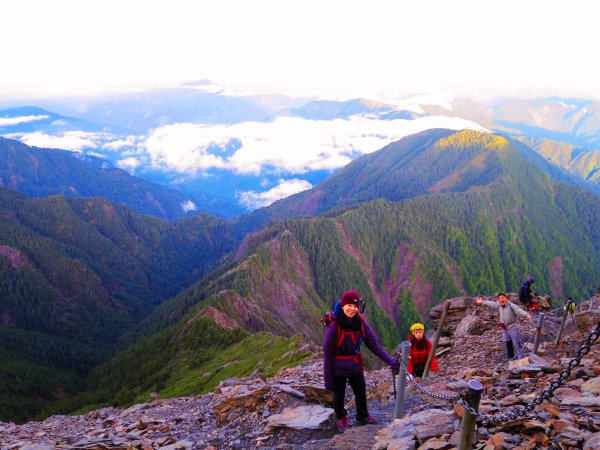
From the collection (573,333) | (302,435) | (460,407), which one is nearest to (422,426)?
(460,407)

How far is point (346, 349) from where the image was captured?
562 inches

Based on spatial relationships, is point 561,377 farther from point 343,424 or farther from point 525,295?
point 525,295

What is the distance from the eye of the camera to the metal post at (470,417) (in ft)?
27.9

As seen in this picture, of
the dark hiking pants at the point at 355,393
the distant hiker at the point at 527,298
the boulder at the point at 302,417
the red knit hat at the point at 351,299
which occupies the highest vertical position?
the red knit hat at the point at 351,299

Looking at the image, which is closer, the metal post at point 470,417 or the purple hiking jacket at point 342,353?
the metal post at point 470,417

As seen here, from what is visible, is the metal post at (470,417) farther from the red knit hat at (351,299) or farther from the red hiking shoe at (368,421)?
the red hiking shoe at (368,421)

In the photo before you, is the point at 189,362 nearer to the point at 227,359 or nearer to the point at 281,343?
the point at 227,359

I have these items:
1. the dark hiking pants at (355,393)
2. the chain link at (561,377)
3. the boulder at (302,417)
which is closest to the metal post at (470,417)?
the chain link at (561,377)

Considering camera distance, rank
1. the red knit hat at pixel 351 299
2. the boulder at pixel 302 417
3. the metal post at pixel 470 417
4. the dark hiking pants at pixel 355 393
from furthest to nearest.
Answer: the boulder at pixel 302 417, the dark hiking pants at pixel 355 393, the red knit hat at pixel 351 299, the metal post at pixel 470 417

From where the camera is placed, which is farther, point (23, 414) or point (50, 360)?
point (50, 360)

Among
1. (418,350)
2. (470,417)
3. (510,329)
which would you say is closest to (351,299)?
(470,417)

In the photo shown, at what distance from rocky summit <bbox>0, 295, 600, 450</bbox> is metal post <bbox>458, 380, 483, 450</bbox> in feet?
2.95

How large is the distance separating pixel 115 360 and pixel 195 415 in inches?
6277

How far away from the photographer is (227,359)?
97.9 meters
